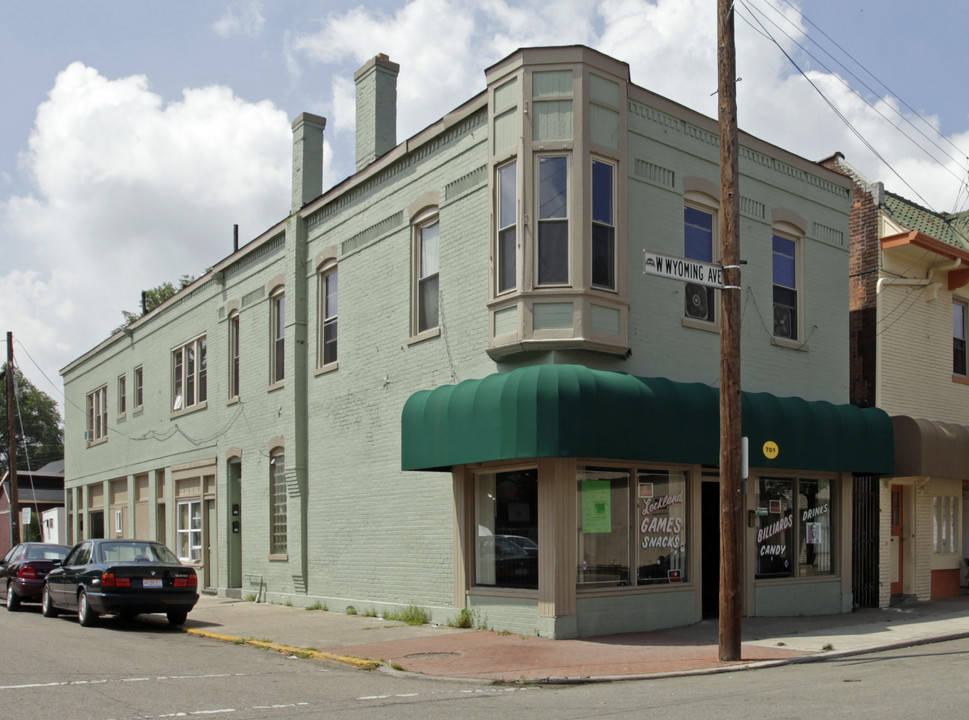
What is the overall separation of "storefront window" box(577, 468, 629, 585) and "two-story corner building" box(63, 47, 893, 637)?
34 mm

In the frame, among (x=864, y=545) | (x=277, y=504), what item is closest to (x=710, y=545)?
(x=864, y=545)

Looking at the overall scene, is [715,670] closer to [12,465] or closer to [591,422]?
[591,422]

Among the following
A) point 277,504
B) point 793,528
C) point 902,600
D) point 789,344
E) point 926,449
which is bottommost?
point 902,600

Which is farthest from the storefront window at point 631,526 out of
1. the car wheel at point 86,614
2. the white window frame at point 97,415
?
the white window frame at point 97,415

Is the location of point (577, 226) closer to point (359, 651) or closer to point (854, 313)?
point (359, 651)

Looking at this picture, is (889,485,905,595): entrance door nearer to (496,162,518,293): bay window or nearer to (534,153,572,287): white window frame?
(534,153,572,287): white window frame

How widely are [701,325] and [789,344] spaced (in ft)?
7.83

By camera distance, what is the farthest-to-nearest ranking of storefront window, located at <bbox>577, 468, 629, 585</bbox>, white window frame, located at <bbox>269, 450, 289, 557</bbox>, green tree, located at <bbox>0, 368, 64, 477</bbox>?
1. green tree, located at <bbox>0, 368, 64, 477</bbox>
2. white window frame, located at <bbox>269, 450, 289, 557</bbox>
3. storefront window, located at <bbox>577, 468, 629, 585</bbox>

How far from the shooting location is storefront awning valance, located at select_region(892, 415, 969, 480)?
1820cm

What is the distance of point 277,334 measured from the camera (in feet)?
72.9

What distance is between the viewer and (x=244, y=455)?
75.9 feet

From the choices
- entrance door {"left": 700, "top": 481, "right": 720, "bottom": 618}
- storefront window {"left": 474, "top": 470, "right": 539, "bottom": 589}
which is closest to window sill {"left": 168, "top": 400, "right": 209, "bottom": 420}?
storefront window {"left": 474, "top": 470, "right": 539, "bottom": 589}

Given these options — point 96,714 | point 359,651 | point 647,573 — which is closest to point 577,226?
point 647,573

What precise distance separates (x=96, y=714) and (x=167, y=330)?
21296 millimetres
